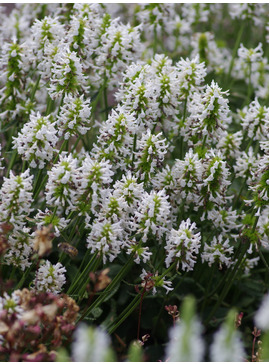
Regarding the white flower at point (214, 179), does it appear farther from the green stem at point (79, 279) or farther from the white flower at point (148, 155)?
the green stem at point (79, 279)

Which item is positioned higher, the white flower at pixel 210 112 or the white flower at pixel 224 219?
the white flower at pixel 210 112

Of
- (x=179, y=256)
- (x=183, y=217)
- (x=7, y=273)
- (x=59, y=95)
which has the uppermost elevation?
(x=59, y=95)

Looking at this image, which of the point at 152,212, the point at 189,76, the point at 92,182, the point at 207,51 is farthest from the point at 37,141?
the point at 207,51

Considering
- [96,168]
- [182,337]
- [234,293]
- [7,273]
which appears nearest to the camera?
[182,337]

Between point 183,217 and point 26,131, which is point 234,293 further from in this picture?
point 26,131

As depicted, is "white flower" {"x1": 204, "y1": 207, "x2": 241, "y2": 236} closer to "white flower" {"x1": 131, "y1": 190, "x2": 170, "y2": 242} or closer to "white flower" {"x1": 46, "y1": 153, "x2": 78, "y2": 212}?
"white flower" {"x1": 131, "y1": 190, "x2": 170, "y2": 242}

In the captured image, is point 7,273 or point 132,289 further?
point 132,289

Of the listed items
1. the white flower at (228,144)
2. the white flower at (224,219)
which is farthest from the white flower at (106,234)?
the white flower at (228,144)

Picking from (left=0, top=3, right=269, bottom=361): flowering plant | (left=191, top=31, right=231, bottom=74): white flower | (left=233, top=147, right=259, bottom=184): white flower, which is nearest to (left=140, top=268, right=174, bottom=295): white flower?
(left=0, top=3, right=269, bottom=361): flowering plant


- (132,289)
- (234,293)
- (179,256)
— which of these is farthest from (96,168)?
(234,293)

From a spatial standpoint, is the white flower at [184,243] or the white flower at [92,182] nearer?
the white flower at [92,182]

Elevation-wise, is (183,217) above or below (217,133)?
below
